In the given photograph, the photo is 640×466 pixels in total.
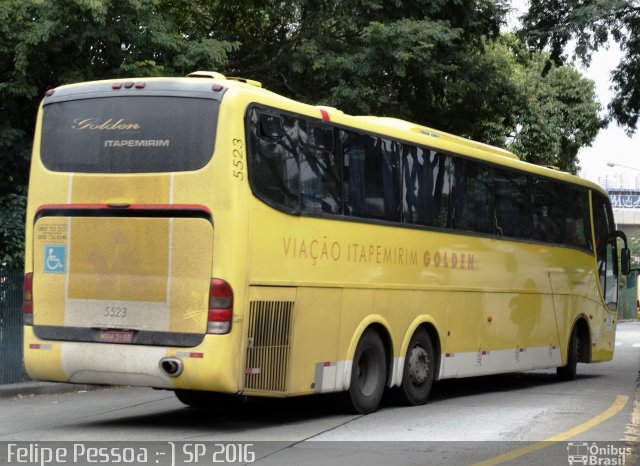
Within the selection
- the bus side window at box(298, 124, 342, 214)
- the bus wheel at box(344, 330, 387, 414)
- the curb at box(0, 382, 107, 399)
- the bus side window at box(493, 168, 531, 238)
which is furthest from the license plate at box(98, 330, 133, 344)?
the bus side window at box(493, 168, 531, 238)

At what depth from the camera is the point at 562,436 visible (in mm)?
11555

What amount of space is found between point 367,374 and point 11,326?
631 centimetres

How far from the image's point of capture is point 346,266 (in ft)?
43.5

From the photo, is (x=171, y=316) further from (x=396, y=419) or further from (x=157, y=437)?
(x=396, y=419)

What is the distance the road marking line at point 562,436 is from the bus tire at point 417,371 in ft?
7.57

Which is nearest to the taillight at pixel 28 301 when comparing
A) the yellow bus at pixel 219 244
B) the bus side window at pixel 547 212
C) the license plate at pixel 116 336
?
the yellow bus at pixel 219 244

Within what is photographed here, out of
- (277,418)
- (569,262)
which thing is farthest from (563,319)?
(277,418)

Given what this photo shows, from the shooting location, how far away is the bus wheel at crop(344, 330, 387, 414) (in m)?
13.4

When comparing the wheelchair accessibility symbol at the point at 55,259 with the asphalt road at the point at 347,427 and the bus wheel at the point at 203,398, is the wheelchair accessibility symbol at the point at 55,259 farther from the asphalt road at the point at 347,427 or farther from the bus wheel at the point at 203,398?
the bus wheel at the point at 203,398

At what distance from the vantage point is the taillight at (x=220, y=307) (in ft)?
36.7

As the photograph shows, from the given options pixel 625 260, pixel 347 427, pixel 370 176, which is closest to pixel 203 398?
pixel 347 427

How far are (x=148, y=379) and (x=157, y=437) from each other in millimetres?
569

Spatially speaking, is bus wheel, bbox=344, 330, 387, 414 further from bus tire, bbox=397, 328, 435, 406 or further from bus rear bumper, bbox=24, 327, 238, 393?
bus rear bumper, bbox=24, 327, 238, 393

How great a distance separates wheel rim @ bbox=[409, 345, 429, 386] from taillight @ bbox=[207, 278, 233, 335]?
418 centimetres
